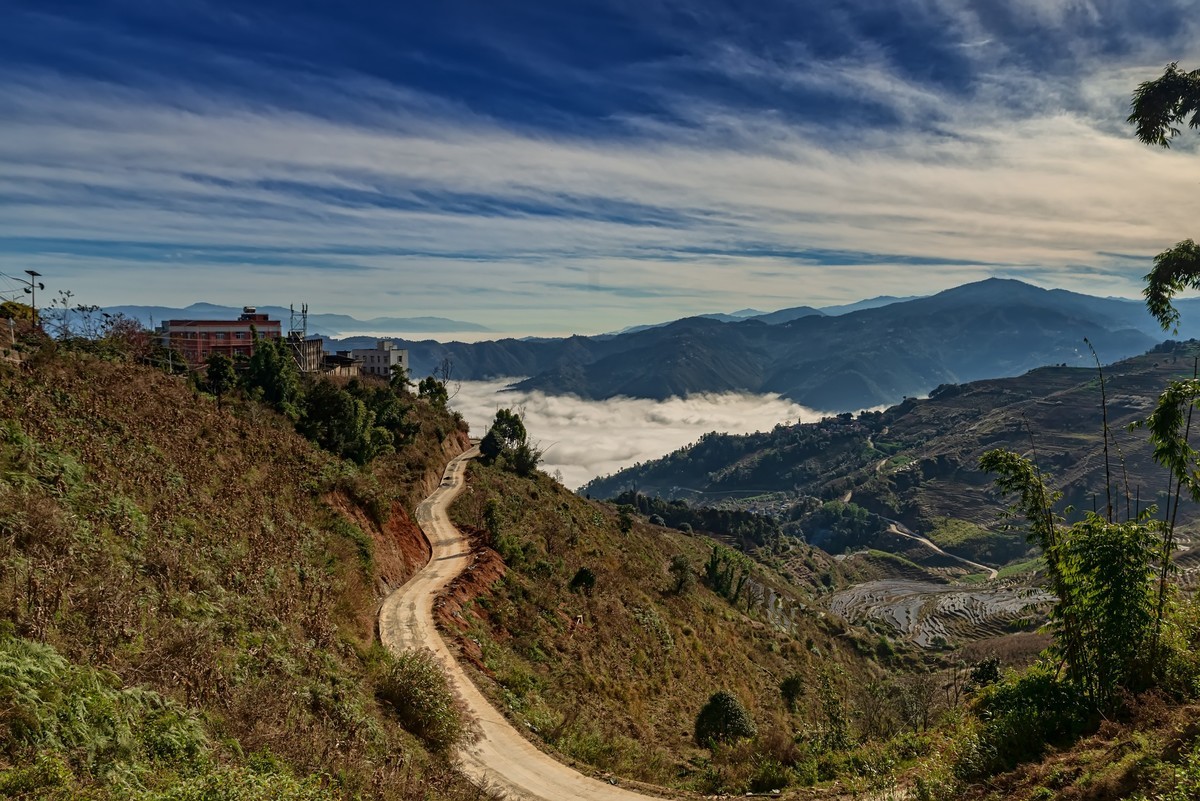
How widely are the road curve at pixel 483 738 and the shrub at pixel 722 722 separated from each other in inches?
377

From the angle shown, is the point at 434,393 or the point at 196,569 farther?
the point at 434,393

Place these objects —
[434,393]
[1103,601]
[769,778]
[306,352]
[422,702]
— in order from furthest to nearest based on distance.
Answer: [306,352]
[434,393]
[769,778]
[422,702]
[1103,601]

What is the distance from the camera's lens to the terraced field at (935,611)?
5979 inches

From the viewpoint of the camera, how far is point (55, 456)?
17344 millimetres

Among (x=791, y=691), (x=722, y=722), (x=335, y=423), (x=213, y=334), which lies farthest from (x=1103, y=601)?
(x=213, y=334)

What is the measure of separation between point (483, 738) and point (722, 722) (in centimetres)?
1185

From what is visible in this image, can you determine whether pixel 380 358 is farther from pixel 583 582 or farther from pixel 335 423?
pixel 583 582

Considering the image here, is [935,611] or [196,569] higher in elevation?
[196,569]

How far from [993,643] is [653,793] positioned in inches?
5650

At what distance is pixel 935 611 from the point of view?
174 meters

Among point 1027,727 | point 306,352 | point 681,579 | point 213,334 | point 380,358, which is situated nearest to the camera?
point 1027,727

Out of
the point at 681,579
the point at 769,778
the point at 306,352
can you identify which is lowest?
the point at 681,579

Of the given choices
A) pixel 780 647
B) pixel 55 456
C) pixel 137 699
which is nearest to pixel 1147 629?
pixel 137 699

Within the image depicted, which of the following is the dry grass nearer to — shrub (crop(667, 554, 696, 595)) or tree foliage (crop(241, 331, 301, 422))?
tree foliage (crop(241, 331, 301, 422))
